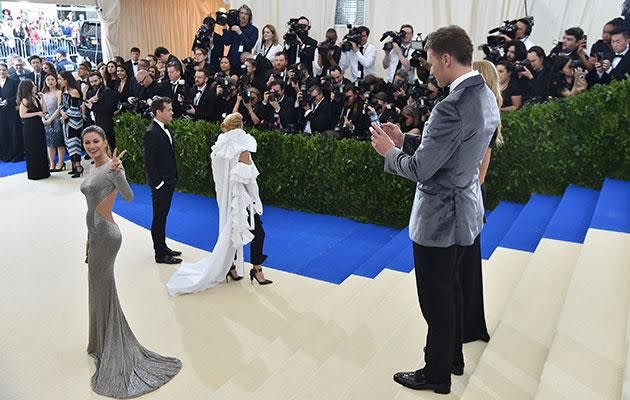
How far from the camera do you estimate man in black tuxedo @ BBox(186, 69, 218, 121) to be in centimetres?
784

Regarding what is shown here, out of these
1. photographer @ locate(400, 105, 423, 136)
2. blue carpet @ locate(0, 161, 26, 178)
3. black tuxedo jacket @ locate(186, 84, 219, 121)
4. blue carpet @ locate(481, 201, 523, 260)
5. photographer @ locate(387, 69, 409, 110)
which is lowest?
blue carpet @ locate(0, 161, 26, 178)

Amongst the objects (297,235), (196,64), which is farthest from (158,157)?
(196,64)

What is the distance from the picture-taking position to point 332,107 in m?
7.10

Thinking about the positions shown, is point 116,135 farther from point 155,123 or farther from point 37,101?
point 155,123

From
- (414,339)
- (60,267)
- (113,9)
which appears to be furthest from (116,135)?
(414,339)

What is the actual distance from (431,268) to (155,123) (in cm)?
360

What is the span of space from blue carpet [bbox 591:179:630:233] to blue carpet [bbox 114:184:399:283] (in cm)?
210

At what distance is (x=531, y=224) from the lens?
5.17m

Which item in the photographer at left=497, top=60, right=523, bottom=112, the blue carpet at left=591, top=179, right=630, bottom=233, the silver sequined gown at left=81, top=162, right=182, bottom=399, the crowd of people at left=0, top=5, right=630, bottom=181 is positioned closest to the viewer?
the silver sequined gown at left=81, top=162, right=182, bottom=399

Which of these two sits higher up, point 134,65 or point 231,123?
point 231,123

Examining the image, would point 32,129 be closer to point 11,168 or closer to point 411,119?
point 11,168

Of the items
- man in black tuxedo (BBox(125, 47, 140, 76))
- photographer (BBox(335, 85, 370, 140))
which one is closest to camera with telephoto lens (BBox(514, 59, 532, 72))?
photographer (BBox(335, 85, 370, 140))

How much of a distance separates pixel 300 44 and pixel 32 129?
13.6 feet

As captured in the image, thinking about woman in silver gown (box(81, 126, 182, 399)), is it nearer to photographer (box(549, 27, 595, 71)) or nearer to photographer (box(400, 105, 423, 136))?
photographer (box(400, 105, 423, 136))
